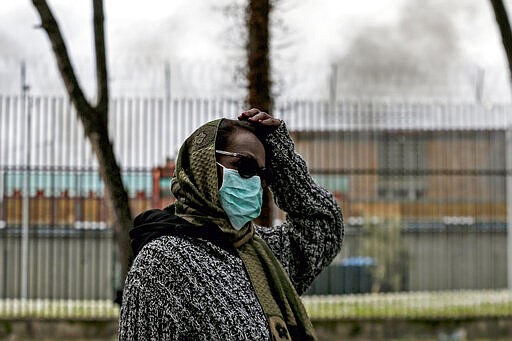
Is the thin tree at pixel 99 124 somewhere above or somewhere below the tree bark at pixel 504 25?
below

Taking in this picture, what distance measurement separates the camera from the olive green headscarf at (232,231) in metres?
2.71

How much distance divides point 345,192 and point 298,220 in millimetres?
9824

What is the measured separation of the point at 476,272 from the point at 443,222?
70 centimetres

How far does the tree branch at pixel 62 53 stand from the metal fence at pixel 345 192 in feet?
18.1

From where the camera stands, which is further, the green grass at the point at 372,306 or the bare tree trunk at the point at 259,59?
the green grass at the point at 372,306

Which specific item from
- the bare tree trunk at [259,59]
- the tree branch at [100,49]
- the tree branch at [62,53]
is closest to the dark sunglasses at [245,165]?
the tree branch at [62,53]

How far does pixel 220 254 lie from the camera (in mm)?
2717

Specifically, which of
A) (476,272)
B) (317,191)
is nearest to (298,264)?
(317,191)

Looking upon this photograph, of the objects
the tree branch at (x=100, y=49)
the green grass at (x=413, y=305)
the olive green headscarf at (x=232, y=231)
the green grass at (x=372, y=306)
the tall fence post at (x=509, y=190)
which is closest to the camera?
the olive green headscarf at (x=232, y=231)

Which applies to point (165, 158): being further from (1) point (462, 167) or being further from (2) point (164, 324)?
(2) point (164, 324)

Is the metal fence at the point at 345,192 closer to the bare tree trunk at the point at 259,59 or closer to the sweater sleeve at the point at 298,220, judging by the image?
the bare tree trunk at the point at 259,59

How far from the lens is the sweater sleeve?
3039 millimetres

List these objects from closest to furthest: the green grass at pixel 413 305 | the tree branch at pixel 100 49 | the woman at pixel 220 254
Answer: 1. the woman at pixel 220 254
2. the tree branch at pixel 100 49
3. the green grass at pixel 413 305

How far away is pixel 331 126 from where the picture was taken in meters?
12.2
